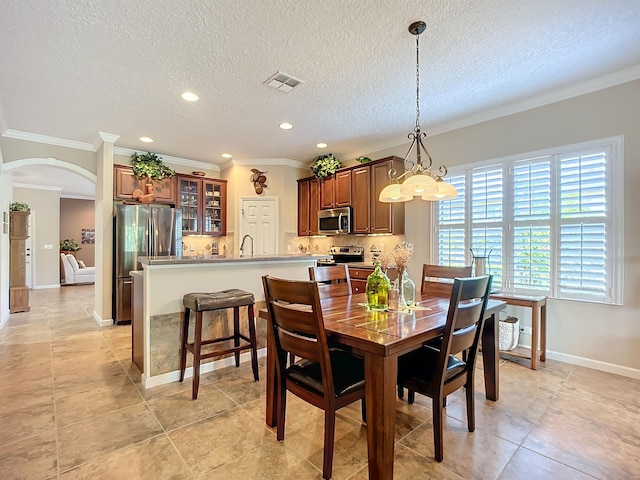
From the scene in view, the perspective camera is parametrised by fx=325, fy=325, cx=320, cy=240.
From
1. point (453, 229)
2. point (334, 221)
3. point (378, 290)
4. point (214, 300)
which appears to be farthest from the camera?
point (334, 221)

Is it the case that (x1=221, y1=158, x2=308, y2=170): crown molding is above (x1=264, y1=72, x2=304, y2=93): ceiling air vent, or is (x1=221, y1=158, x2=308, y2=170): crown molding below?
below

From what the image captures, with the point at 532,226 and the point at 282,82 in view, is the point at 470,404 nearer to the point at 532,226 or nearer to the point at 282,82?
the point at 532,226

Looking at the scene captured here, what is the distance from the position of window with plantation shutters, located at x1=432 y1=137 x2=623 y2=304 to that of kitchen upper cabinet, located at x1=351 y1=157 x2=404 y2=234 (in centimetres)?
73

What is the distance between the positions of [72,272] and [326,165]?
26.5 ft

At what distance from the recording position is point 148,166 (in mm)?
5203

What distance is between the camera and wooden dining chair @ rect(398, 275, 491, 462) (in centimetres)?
171

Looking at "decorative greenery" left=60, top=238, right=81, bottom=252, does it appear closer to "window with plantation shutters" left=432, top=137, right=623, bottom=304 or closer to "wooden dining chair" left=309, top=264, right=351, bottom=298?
"wooden dining chair" left=309, top=264, right=351, bottom=298

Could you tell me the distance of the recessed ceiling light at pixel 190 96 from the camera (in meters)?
3.30

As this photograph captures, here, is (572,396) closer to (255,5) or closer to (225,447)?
(225,447)

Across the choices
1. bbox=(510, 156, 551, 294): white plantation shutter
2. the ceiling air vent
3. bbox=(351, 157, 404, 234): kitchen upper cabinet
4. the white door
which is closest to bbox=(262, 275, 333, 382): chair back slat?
the ceiling air vent

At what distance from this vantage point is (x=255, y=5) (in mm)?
2090

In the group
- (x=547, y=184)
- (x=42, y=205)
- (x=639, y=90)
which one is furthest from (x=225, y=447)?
(x=42, y=205)

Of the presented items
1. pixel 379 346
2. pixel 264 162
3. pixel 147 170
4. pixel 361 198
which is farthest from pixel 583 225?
pixel 147 170

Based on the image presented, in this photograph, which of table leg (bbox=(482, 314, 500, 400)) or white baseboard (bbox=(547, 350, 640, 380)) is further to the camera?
white baseboard (bbox=(547, 350, 640, 380))
